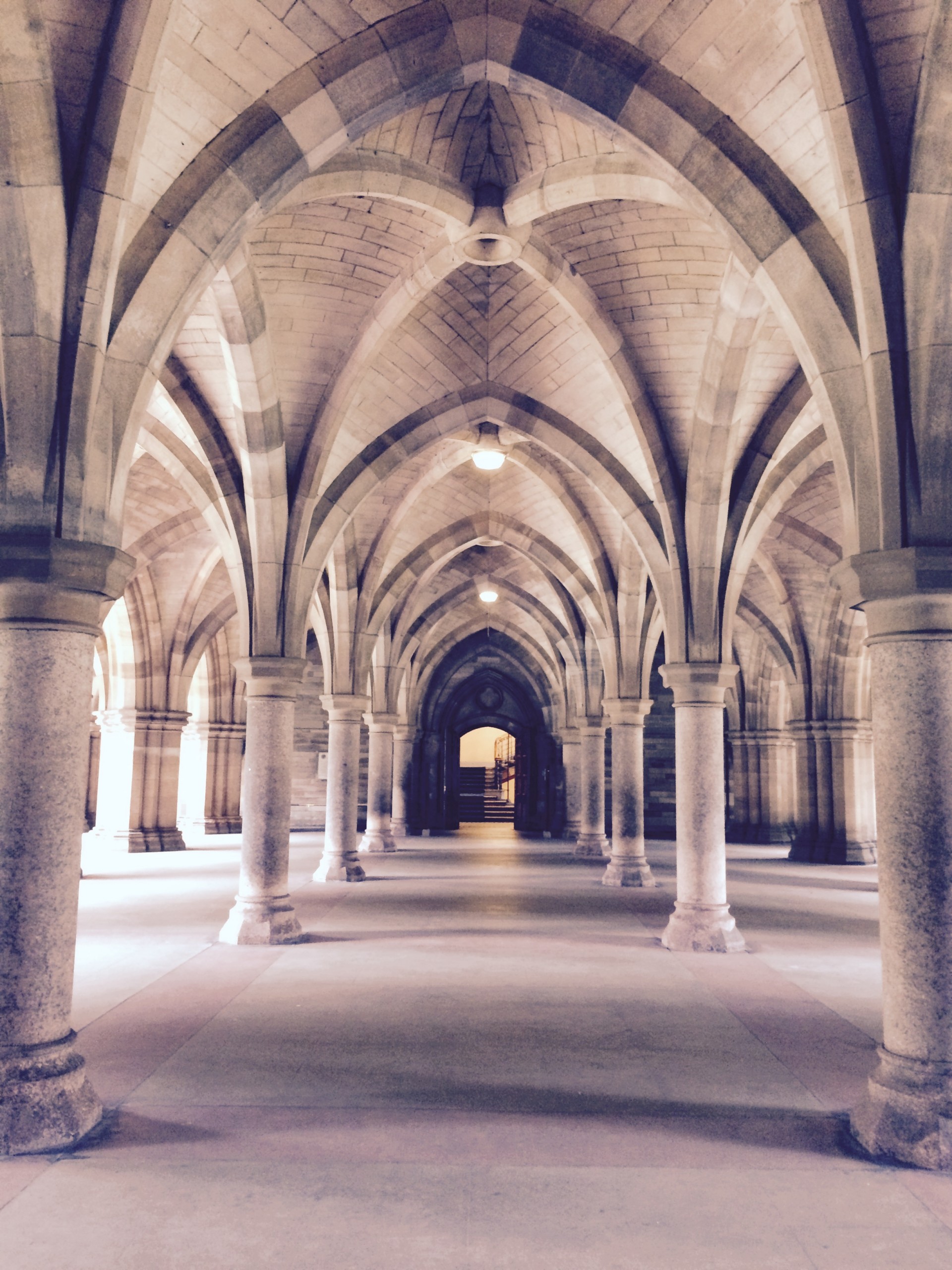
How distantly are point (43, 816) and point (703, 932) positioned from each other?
20.1ft

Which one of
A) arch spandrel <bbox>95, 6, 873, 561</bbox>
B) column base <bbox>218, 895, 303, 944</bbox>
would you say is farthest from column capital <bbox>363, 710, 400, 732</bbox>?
arch spandrel <bbox>95, 6, 873, 561</bbox>

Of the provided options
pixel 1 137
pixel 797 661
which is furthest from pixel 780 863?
pixel 1 137

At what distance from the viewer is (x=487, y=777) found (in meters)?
42.2

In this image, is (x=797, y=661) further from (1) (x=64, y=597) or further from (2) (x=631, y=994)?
(1) (x=64, y=597)

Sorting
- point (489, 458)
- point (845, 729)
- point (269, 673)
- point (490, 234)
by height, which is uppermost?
point (490, 234)

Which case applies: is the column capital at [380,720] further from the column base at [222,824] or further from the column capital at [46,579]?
the column capital at [46,579]

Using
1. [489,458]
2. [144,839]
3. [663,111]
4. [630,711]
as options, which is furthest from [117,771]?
[663,111]

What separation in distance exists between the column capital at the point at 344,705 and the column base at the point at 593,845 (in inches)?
262

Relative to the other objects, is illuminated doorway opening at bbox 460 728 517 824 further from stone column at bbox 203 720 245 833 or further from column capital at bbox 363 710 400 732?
column capital at bbox 363 710 400 732

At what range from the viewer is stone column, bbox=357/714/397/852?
1914 cm

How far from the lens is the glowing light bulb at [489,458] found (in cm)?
1245

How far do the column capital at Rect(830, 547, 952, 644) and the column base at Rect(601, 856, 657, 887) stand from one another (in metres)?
9.93

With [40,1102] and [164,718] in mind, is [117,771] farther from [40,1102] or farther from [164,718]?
[40,1102]

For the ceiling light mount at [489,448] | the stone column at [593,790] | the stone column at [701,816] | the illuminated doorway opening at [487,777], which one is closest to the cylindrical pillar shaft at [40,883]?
the stone column at [701,816]
